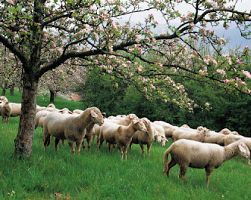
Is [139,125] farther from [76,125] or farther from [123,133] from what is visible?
[76,125]

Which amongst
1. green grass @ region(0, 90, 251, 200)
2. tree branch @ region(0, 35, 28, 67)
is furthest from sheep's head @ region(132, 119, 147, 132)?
tree branch @ region(0, 35, 28, 67)

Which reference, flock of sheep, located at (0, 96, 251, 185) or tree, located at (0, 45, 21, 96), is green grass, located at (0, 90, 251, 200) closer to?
flock of sheep, located at (0, 96, 251, 185)

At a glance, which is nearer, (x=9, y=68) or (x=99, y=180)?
(x=99, y=180)

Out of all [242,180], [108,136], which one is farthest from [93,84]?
[242,180]

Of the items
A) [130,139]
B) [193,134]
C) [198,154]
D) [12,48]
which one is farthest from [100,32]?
[193,134]

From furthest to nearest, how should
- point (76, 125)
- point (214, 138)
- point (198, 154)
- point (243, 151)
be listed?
point (214, 138)
point (76, 125)
point (243, 151)
point (198, 154)

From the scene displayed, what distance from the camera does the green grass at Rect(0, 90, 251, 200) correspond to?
8.34 metres

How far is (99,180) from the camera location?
916cm

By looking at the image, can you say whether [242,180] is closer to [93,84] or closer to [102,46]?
[102,46]

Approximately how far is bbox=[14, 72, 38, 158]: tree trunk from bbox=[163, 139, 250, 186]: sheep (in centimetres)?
366

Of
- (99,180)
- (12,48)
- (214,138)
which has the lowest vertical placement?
(99,180)

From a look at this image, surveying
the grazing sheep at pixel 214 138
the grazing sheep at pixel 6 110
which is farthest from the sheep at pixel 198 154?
the grazing sheep at pixel 6 110

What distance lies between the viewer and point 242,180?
1183cm

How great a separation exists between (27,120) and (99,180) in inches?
107
